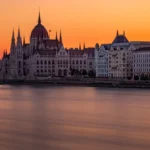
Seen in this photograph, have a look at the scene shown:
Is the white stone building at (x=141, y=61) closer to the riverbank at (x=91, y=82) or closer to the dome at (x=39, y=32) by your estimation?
the riverbank at (x=91, y=82)

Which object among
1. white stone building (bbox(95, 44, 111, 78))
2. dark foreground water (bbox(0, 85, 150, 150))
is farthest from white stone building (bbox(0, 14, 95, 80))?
dark foreground water (bbox(0, 85, 150, 150))

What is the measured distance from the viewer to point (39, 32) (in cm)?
11819

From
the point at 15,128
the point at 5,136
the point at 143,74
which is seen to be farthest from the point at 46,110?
the point at 143,74

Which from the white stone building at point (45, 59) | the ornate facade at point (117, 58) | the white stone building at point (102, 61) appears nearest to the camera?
the ornate facade at point (117, 58)

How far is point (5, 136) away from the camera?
23.8m

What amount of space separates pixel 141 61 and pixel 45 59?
26.7m

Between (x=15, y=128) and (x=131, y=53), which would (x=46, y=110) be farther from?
(x=131, y=53)

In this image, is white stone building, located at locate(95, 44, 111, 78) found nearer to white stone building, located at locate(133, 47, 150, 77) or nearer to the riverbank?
the riverbank

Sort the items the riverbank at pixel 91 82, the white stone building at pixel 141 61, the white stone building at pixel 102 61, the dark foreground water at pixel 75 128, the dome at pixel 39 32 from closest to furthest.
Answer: the dark foreground water at pixel 75 128 → the riverbank at pixel 91 82 → the white stone building at pixel 141 61 → the white stone building at pixel 102 61 → the dome at pixel 39 32

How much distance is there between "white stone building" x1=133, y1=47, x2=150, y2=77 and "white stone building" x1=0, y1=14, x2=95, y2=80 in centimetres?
1929

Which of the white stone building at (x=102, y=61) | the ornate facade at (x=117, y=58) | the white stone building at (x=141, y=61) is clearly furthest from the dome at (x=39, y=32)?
the white stone building at (x=141, y=61)

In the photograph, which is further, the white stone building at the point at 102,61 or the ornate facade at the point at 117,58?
the white stone building at the point at 102,61

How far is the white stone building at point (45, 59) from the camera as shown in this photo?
107 m

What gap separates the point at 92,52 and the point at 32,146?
89154 mm
